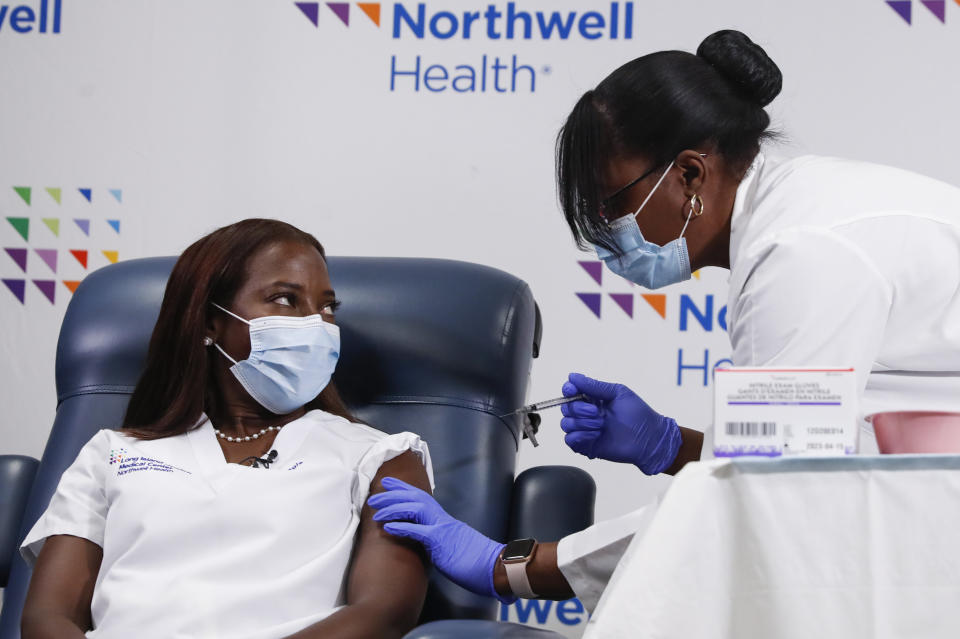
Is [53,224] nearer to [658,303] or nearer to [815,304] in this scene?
[658,303]

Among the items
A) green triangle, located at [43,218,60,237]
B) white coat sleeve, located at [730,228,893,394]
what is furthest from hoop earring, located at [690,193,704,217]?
green triangle, located at [43,218,60,237]

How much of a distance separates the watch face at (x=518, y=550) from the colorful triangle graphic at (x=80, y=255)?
1573 millimetres

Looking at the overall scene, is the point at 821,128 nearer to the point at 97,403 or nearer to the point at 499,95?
the point at 499,95

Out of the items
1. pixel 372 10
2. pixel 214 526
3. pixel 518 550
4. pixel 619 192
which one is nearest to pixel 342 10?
pixel 372 10

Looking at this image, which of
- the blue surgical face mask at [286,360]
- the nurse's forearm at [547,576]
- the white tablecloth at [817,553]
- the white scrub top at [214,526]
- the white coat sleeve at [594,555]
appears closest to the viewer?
the white tablecloth at [817,553]

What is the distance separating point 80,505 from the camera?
1.47 meters

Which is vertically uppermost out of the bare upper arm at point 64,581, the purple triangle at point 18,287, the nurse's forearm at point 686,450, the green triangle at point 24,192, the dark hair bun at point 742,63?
the dark hair bun at point 742,63

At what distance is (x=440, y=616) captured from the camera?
1.57 metres

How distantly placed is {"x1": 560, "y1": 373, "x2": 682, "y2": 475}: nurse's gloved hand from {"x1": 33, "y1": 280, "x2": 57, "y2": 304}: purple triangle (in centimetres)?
140

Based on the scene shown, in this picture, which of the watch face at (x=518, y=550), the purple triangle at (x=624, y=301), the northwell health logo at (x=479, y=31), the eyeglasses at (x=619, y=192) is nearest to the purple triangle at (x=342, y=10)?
the northwell health logo at (x=479, y=31)

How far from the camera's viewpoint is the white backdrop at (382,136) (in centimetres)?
229

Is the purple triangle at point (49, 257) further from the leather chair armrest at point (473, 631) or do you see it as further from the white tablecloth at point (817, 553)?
the white tablecloth at point (817, 553)

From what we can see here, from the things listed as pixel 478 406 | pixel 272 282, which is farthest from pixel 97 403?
pixel 478 406

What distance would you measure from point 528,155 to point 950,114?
3.15ft
